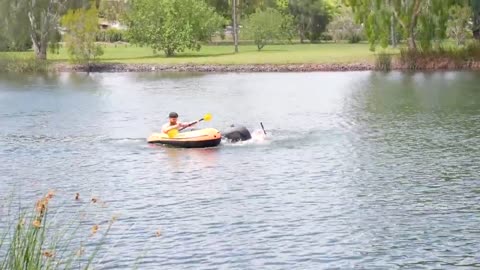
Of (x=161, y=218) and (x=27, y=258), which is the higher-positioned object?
(x=27, y=258)

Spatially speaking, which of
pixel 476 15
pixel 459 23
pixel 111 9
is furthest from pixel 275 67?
pixel 111 9

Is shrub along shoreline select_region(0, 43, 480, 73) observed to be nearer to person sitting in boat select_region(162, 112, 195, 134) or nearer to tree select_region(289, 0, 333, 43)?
tree select_region(289, 0, 333, 43)

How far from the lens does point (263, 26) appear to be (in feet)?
309

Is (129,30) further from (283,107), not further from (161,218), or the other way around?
(161,218)

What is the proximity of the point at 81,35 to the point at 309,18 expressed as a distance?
42730mm

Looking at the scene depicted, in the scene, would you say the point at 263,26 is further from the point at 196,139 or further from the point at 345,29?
the point at 196,139

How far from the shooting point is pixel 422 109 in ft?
136

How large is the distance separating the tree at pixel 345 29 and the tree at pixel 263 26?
14.9m

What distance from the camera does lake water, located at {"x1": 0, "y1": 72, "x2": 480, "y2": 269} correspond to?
17.1 m

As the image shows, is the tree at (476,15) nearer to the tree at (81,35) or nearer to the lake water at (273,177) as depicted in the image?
the lake water at (273,177)

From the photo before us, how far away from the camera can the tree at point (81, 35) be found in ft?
246

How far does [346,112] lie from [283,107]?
4272mm

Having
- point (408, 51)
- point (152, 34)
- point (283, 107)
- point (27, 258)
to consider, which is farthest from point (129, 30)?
point (27, 258)

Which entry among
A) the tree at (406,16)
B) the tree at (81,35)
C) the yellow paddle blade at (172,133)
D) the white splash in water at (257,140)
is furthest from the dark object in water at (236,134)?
the tree at (81,35)
